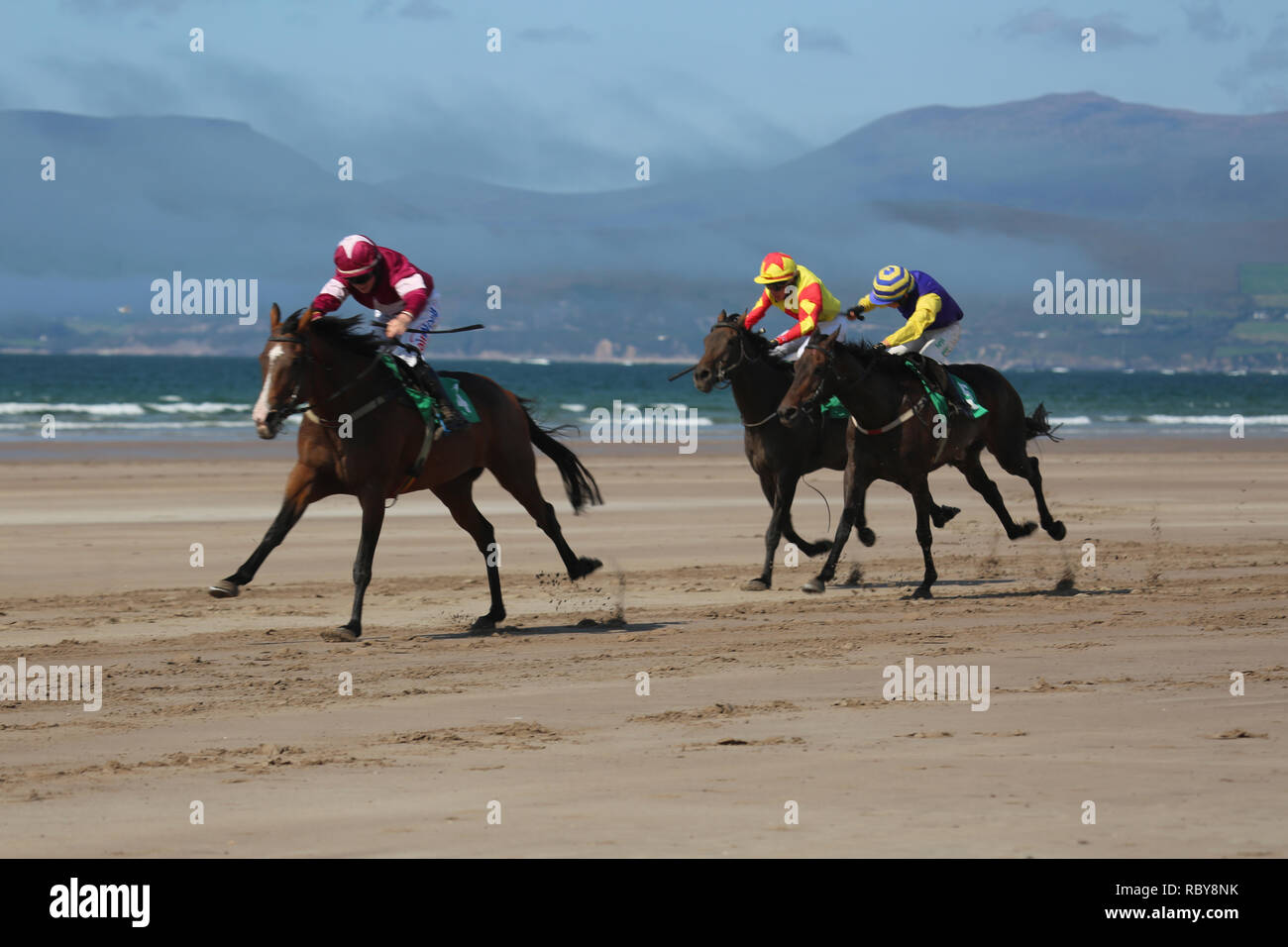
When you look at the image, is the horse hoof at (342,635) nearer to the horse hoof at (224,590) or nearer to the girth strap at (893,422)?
the horse hoof at (224,590)

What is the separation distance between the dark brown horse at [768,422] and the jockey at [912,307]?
2.85 ft

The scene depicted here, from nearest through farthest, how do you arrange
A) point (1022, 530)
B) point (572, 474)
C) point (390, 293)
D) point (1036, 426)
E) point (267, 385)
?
point (267, 385), point (390, 293), point (572, 474), point (1022, 530), point (1036, 426)

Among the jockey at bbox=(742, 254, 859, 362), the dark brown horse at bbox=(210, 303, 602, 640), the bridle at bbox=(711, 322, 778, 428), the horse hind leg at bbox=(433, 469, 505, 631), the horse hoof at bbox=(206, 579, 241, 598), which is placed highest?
the jockey at bbox=(742, 254, 859, 362)

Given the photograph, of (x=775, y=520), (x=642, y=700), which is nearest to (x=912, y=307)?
(x=775, y=520)

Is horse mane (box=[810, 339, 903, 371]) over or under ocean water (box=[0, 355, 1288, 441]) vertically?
under

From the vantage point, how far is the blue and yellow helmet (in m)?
14.3

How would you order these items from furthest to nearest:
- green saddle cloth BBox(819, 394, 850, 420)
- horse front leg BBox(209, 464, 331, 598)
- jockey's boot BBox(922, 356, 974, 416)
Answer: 1. green saddle cloth BBox(819, 394, 850, 420)
2. jockey's boot BBox(922, 356, 974, 416)
3. horse front leg BBox(209, 464, 331, 598)

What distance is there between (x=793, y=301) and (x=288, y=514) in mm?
5576

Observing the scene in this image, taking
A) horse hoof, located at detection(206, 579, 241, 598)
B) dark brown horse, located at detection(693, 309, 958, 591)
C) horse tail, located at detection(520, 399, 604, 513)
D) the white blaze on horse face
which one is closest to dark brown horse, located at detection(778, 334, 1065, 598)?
dark brown horse, located at detection(693, 309, 958, 591)

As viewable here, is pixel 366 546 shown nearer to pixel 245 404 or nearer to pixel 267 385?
pixel 267 385

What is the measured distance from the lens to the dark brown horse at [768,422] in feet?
47.0

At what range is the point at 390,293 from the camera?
1218cm

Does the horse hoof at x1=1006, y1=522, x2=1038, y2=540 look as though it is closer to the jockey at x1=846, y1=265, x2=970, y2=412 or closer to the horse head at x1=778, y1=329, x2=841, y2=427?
the jockey at x1=846, y1=265, x2=970, y2=412

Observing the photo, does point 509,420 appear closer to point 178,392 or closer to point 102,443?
point 102,443
